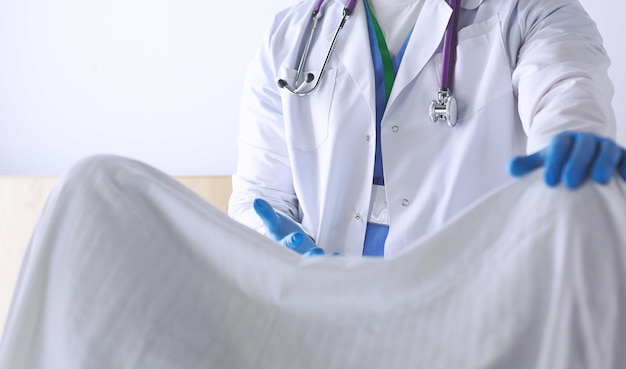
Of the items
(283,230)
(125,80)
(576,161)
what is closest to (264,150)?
(283,230)

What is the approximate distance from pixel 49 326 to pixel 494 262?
0.43m

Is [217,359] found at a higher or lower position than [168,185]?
lower

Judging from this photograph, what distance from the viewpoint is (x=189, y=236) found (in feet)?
2.77

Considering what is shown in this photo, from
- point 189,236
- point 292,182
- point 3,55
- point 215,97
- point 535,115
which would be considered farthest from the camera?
point 3,55

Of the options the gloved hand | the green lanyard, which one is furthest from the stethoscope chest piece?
the gloved hand

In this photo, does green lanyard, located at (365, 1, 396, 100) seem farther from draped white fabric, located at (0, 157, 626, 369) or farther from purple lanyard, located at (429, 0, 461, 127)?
draped white fabric, located at (0, 157, 626, 369)

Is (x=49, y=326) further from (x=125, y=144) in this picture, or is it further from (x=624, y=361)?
(x=125, y=144)

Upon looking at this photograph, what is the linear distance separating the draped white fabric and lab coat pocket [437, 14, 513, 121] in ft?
1.89

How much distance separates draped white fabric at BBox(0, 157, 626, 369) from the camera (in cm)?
74

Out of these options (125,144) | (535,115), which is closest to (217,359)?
(535,115)

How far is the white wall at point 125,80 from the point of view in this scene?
244 centimetres

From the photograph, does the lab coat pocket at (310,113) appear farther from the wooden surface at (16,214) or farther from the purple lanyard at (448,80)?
the wooden surface at (16,214)

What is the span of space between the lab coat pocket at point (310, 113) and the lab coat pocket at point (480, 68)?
0.23 metres

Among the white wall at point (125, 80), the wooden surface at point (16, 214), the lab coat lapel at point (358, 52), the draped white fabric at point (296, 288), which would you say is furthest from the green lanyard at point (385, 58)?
the wooden surface at point (16, 214)
